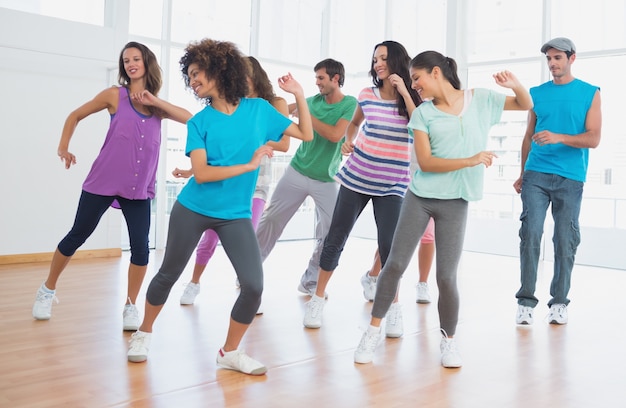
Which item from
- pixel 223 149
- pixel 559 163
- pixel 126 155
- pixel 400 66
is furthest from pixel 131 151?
pixel 559 163

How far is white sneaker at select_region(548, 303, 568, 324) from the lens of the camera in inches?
152

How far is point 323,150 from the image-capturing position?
155 inches

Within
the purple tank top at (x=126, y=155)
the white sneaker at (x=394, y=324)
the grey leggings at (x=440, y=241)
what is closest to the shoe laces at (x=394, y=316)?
the white sneaker at (x=394, y=324)

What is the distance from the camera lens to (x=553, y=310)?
12.8 feet

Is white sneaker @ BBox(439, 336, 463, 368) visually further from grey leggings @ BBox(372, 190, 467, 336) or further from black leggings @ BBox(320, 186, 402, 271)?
black leggings @ BBox(320, 186, 402, 271)

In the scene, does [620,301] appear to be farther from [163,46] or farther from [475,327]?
[163,46]

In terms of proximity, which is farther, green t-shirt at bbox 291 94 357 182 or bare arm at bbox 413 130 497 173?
green t-shirt at bbox 291 94 357 182

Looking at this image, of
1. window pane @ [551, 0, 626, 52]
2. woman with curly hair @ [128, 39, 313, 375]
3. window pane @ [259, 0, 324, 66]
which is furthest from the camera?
window pane @ [259, 0, 324, 66]

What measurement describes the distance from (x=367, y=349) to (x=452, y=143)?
0.96 m

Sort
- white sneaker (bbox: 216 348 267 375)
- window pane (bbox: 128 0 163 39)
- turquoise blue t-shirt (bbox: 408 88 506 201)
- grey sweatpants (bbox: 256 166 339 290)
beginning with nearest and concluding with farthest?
white sneaker (bbox: 216 348 267 375) → turquoise blue t-shirt (bbox: 408 88 506 201) → grey sweatpants (bbox: 256 166 339 290) → window pane (bbox: 128 0 163 39)

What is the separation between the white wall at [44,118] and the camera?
561 cm

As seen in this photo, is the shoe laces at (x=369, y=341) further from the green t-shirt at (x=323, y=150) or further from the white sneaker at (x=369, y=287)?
the white sneaker at (x=369, y=287)

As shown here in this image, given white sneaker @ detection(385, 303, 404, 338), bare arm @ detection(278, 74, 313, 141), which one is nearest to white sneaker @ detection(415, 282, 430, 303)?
white sneaker @ detection(385, 303, 404, 338)

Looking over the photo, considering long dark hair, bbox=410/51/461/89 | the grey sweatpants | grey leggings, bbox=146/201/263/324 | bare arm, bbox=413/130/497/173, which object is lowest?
grey leggings, bbox=146/201/263/324
